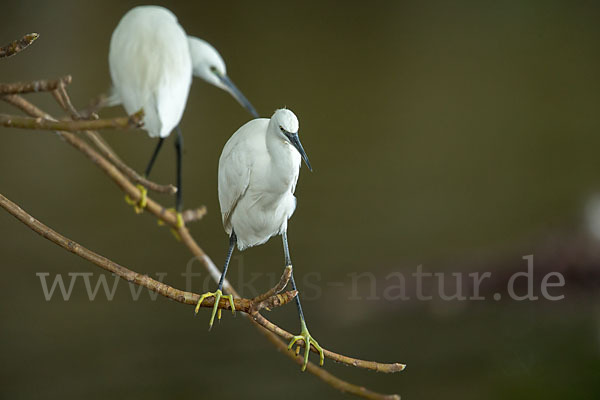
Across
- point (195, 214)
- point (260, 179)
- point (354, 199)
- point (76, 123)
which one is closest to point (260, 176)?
point (260, 179)

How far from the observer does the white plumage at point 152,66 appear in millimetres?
663

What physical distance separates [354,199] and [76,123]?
302 cm

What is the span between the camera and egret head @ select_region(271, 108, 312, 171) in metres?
0.42

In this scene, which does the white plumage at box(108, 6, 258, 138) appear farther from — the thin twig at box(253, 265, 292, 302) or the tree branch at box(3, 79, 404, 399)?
the thin twig at box(253, 265, 292, 302)

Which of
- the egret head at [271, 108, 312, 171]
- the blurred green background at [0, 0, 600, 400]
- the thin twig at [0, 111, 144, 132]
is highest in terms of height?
the blurred green background at [0, 0, 600, 400]

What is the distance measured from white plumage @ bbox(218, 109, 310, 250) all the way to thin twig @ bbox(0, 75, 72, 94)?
0.39 feet

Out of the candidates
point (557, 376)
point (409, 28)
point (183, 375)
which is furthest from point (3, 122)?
point (409, 28)

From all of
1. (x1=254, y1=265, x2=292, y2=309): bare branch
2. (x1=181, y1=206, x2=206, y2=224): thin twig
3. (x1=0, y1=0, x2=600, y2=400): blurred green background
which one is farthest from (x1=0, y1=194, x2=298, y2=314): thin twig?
(x1=0, y1=0, x2=600, y2=400): blurred green background

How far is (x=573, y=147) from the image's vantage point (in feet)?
12.3

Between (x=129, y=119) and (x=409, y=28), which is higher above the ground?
(x=409, y=28)

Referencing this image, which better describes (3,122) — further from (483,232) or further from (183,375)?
(483,232)

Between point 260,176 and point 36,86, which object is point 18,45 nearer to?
point 36,86

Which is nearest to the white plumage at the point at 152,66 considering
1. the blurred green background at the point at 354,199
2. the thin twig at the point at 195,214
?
the thin twig at the point at 195,214

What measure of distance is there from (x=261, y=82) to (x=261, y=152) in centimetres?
320
